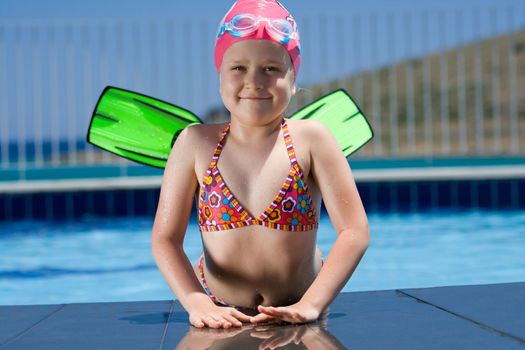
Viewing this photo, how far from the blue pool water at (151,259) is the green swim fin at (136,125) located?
8.00ft

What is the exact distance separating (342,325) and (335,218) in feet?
1.23

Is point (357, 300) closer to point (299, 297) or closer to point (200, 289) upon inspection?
point (299, 297)

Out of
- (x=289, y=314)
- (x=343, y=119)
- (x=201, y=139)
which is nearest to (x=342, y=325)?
(x=289, y=314)

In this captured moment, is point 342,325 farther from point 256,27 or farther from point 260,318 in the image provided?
point 256,27

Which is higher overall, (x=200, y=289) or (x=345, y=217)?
(x=345, y=217)

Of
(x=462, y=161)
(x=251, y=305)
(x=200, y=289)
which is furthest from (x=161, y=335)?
(x=462, y=161)

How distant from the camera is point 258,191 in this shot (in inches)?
102

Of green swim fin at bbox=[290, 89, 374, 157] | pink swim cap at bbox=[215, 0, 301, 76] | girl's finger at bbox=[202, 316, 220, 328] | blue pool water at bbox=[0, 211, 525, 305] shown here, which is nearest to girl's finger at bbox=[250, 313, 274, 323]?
girl's finger at bbox=[202, 316, 220, 328]

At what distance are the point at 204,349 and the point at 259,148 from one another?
78 cm

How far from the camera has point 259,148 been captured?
2631 mm

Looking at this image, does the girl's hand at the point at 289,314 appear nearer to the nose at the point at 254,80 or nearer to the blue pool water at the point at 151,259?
the nose at the point at 254,80

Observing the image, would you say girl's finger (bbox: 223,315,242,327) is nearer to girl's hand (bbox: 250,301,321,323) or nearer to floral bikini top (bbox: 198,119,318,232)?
girl's hand (bbox: 250,301,321,323)

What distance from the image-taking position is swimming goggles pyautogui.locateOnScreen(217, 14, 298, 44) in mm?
2525

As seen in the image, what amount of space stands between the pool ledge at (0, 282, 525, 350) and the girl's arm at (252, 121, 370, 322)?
10cm
